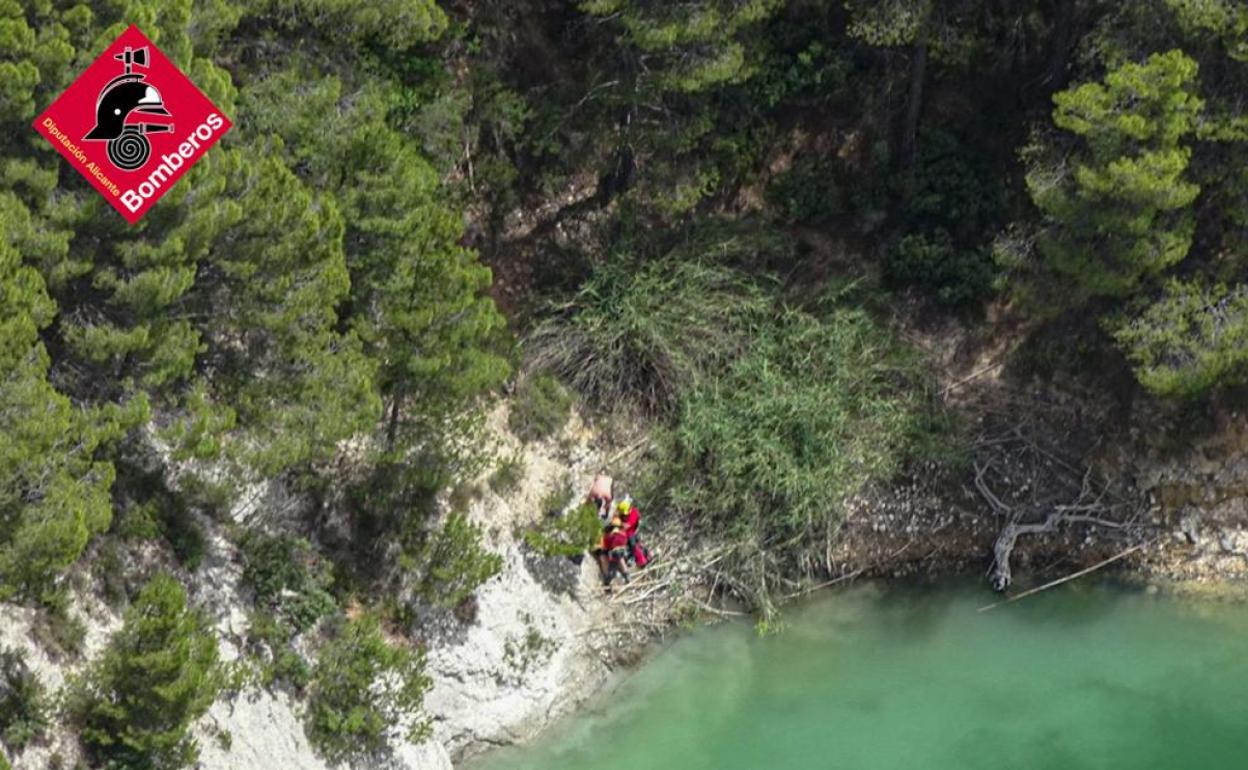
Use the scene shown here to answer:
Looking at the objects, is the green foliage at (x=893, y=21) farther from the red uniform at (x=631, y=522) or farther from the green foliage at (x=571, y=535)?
the green foliage at (x=571, y=535)

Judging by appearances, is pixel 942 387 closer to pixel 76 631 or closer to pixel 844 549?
pixel 844 549

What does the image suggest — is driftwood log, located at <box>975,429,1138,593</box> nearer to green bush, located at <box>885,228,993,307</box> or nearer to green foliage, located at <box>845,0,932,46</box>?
green bush, located at <box>885,228,993,307</box>

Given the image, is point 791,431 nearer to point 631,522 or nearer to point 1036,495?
point 631,522

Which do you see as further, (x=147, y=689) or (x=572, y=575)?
(x=572, y=575)

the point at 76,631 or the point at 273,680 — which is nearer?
the point at 76,631

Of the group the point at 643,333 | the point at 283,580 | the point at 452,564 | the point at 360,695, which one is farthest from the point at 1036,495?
the point at 283,580

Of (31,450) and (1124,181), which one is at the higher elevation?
(31,450)

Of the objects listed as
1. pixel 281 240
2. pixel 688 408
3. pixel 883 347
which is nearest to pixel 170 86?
pixel 281 240
